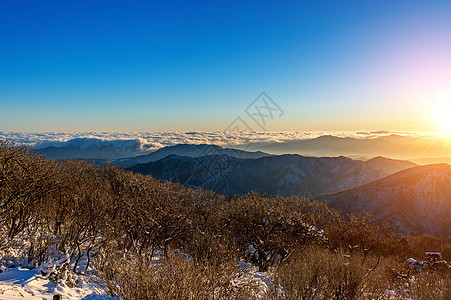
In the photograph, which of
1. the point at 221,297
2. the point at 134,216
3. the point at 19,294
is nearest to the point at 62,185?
the point at 134,216

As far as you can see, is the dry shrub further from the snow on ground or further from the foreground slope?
the foreground slope

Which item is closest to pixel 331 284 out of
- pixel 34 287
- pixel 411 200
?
pixel 34 287

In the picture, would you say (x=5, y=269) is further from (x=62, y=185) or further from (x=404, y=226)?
(x=404, y=226)

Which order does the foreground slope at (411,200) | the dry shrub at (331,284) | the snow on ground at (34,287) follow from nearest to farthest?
the snow on ground at (34,287), the dry shrub at (331,284), the foreground slope at (411,200)

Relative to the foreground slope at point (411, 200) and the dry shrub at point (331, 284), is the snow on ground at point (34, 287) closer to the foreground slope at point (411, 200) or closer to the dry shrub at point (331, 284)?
the dry shrub at point (331, 284)

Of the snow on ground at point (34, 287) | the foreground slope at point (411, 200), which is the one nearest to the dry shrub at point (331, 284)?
the snow on ground at point (34, 287)
